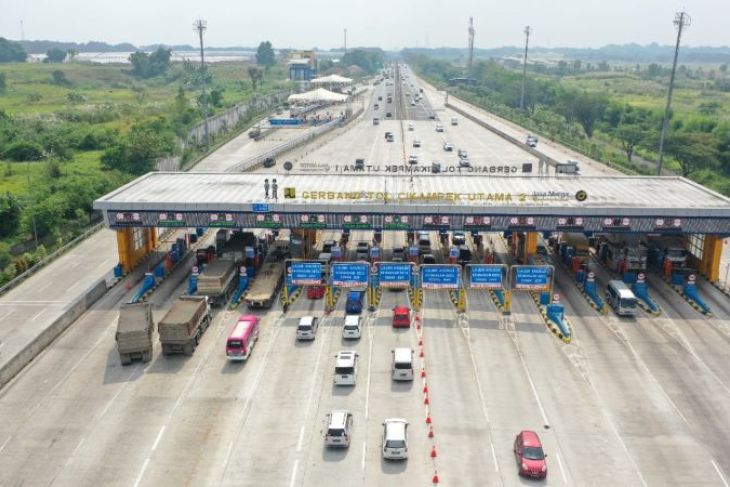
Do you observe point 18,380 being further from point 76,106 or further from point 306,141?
point 76,106

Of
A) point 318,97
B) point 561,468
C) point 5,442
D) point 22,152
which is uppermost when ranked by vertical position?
point 318,97

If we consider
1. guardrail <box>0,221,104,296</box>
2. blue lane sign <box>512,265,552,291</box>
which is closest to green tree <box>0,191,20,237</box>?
guardrail <box>0,221,104,296</box>

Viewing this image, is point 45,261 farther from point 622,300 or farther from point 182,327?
point 622,300

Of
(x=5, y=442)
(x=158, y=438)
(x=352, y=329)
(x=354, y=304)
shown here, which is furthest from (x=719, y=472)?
(x=5, y=442)

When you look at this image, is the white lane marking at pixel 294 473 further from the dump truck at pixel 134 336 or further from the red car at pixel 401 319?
the red car at pixel 401 319

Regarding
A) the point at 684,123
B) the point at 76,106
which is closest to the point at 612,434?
the point at 684,123
